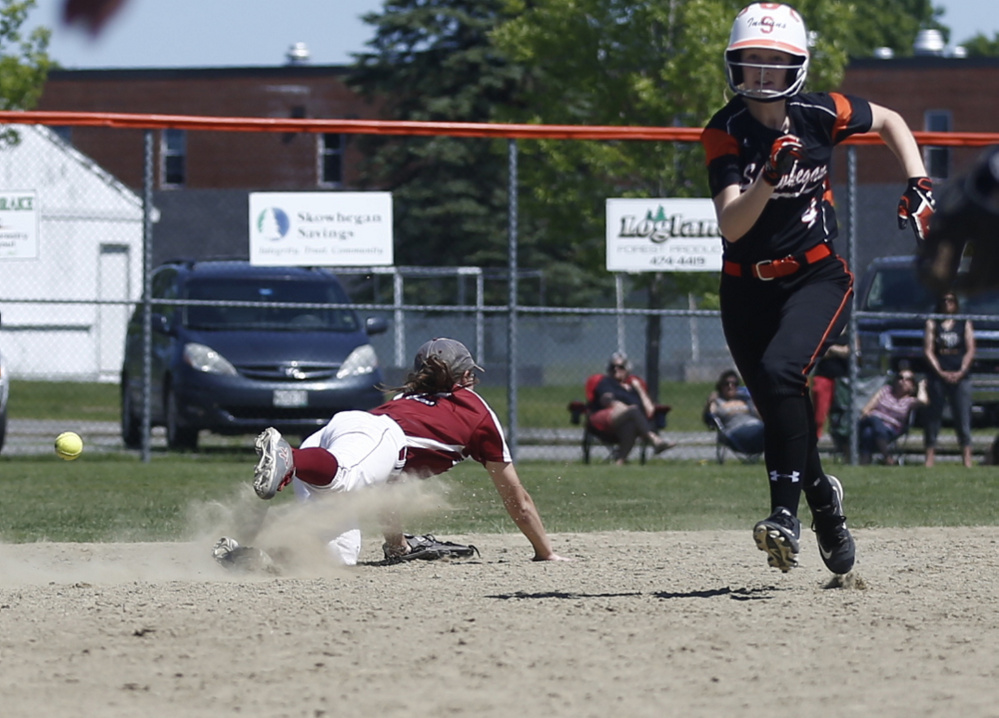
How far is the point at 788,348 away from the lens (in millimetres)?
5285

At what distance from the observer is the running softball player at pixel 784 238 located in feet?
17.2

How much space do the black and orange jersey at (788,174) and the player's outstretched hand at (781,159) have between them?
0.29 metres

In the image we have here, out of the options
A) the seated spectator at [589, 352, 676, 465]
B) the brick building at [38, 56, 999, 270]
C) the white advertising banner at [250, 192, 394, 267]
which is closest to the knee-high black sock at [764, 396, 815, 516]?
the white advertising banner at [250, 192, 394, 267]

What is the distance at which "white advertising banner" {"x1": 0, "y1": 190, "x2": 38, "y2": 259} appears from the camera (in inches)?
442

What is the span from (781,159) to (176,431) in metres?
8.55

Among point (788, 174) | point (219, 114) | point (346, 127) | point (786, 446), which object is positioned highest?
point (219, 114)

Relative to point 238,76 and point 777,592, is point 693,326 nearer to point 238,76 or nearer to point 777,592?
point 238,76

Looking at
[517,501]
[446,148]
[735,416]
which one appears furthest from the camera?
[446,148]

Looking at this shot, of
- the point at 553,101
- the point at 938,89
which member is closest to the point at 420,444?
the point at 553,101

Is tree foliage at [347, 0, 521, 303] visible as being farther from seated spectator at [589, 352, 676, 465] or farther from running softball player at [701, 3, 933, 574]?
running softball player at [701, 3, 933, 574]

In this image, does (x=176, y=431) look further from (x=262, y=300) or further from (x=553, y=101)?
(x=553, y=101)

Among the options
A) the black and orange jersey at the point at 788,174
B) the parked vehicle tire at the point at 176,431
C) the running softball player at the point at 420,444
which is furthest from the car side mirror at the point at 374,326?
the black and orange jersey at the point at 788,174

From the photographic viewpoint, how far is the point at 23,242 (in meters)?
11.3

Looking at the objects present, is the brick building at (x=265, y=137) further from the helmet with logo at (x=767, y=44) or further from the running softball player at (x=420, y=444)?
the helmet with logo at (x=767, y=44)
